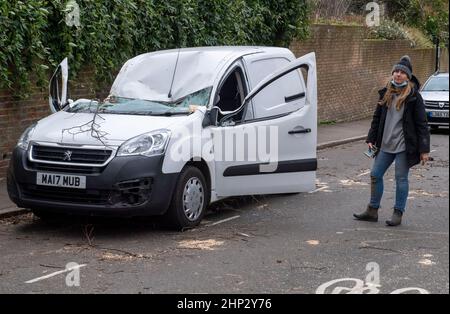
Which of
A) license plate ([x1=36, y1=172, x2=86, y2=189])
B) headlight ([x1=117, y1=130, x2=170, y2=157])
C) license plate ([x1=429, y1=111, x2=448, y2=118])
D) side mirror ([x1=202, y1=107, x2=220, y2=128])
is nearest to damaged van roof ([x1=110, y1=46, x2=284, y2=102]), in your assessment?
side mirror ([x1=202, y1=107, x2=220, y2=128])

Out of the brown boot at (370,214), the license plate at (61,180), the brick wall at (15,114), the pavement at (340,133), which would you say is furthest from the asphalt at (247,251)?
the pavement at (340,133)

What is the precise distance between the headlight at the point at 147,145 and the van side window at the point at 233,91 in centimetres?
146

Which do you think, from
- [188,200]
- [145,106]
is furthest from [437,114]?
[188,200]

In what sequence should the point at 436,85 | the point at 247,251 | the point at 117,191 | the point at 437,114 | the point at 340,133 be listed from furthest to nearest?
the point at 436,85
the point at 437,114
the point at 340,133
the point at 117,191
the point at 247,251

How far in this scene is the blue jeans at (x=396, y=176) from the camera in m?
7.65

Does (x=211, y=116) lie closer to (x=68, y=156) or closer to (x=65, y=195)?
(x=68, y=156)

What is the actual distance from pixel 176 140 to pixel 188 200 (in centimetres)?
65

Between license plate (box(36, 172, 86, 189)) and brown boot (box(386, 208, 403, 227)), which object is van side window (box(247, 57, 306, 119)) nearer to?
brown boot (box(386, 208, 403, 227))

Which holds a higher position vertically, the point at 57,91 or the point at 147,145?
the point at 57,91

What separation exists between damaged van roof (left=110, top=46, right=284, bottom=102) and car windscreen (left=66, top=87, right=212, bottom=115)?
0.35 ft

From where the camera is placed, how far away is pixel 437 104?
19094 millimetres

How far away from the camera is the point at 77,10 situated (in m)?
10.5
